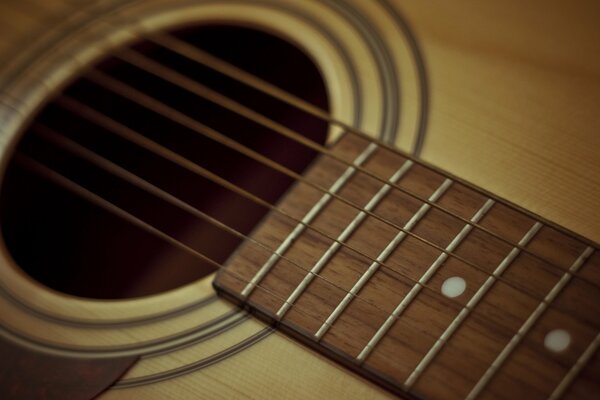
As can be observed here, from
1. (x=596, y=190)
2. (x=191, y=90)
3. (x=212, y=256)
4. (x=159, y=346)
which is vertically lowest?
(x=159, y=346)

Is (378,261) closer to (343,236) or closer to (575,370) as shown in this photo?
(343,236)

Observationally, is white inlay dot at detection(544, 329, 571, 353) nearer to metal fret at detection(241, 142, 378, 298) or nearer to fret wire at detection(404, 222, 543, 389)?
fret wire at detection(404, 222, 543, 389)

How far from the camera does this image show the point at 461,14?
2.23 ft

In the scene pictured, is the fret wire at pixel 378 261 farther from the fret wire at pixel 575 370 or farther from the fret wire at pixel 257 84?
the fret wire at pixel 575 370

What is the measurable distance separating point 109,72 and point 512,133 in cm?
50

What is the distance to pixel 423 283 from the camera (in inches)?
20.2

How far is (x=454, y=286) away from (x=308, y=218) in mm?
149

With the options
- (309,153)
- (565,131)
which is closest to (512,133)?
(565,131)

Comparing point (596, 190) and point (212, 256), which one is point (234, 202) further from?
point (596, 190)

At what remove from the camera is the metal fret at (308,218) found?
1.82 ft

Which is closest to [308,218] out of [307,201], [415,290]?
[307,201]

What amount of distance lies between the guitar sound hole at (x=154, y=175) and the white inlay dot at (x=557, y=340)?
1.37 feet

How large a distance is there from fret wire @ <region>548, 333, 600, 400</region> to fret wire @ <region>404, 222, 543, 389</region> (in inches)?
3.3

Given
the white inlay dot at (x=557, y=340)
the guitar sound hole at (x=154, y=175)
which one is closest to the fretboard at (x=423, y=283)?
the white inlay dot at (x=557, y=340)
